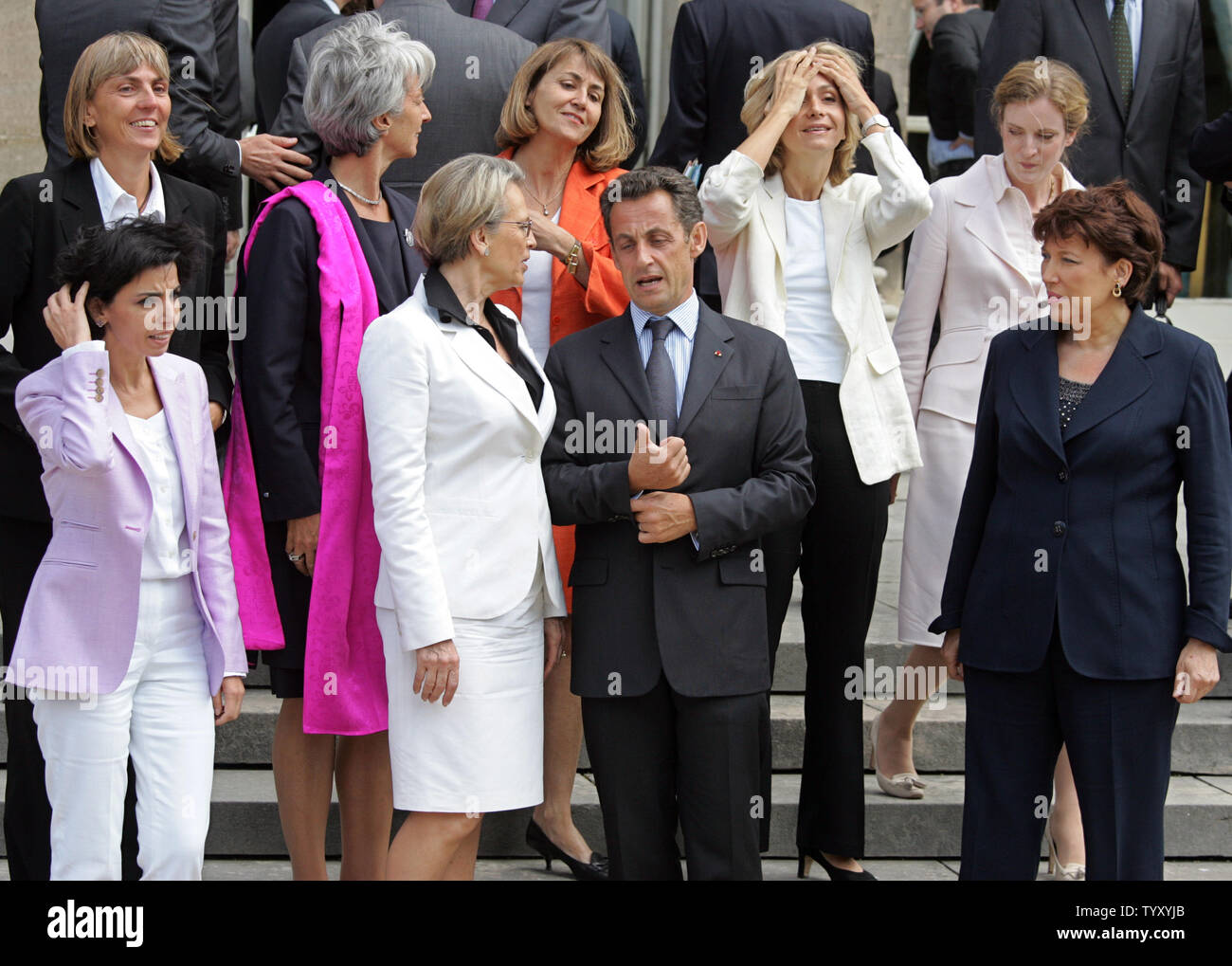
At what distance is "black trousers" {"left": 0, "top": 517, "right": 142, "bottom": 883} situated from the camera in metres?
4.19

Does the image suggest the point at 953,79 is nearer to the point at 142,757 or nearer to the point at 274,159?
the point at 274,159

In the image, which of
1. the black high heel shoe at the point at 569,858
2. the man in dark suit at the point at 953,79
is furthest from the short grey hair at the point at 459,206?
the man in dark suit at the point at 953,79

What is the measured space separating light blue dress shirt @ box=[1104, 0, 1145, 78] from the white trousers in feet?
13.7

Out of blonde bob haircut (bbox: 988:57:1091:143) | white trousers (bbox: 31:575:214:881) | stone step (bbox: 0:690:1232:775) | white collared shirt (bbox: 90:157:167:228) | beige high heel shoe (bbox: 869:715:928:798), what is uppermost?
blonde bob haircut (bbox: 988:57:1091:143)

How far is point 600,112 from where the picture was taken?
4.79m

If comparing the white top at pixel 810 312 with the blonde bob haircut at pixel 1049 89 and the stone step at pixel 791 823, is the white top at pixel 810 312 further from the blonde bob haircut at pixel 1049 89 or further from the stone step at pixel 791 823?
the stone step at pixel 791 823

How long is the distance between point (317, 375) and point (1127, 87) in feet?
11.2

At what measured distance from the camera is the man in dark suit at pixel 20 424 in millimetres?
4141

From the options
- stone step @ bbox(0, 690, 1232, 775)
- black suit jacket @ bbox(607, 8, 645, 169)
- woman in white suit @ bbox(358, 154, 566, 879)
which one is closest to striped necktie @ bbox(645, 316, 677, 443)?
woman in white suit @ bbox(358, 154, 566, 879)

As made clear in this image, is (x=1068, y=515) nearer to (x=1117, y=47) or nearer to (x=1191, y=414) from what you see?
(x=1191, y=414)

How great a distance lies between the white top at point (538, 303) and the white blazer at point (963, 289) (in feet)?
4.05

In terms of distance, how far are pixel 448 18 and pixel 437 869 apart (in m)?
2.66

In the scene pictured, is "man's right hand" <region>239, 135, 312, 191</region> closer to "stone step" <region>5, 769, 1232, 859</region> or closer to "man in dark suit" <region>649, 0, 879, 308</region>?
"man in dark suit" <region>649, 0, 879, 308</region>

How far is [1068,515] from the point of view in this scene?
397cm
